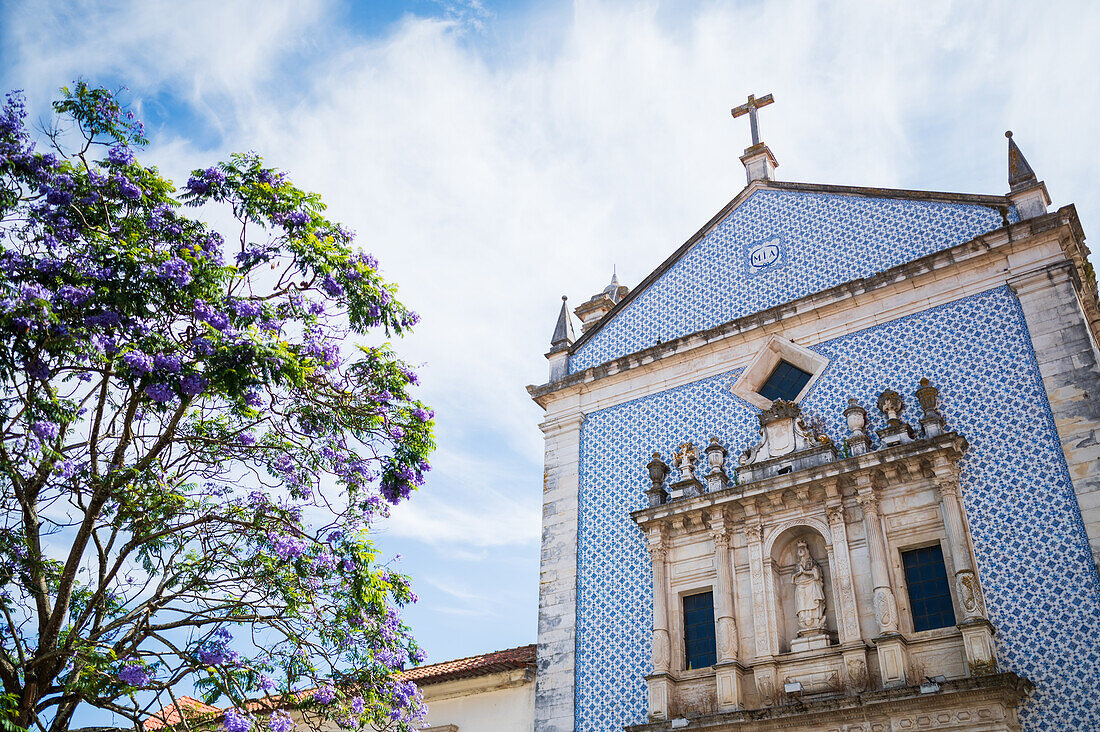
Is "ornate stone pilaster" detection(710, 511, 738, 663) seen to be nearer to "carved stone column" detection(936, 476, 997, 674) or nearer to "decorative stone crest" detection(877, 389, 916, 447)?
"decorative stone crest" detection(877, 389, 916, 447)

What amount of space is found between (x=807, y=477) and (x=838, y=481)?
1.15ft

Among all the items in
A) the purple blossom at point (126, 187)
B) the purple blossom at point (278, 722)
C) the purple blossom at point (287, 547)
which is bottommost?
the purple blossom at point (278, 722)

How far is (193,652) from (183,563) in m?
0.73

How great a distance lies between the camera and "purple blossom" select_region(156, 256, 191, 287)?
7281mm

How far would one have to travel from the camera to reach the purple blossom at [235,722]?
7.66m

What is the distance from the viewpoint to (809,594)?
10555 millimetres

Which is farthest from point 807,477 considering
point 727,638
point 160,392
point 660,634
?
point 160,392

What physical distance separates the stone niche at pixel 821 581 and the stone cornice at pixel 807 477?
2 centimetres

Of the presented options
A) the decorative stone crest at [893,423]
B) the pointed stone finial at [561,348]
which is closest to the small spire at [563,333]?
the pointed stone finial at [561,348]

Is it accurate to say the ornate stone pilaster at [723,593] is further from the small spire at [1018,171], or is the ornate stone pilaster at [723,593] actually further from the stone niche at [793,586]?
the small spire at [1018,171]

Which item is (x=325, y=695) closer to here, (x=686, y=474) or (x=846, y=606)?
(x=846, y=606)

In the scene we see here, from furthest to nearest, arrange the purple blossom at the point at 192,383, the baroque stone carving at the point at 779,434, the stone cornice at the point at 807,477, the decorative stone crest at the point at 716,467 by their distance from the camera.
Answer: the decorative stone crest at the point at 716,467
the baroque stone carving at the point at 779,434
the stone cornice at the point at 807,477
the purple blossom at the point at 192,383

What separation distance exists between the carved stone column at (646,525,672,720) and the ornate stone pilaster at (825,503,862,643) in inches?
81.2

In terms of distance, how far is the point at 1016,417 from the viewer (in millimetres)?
10188
